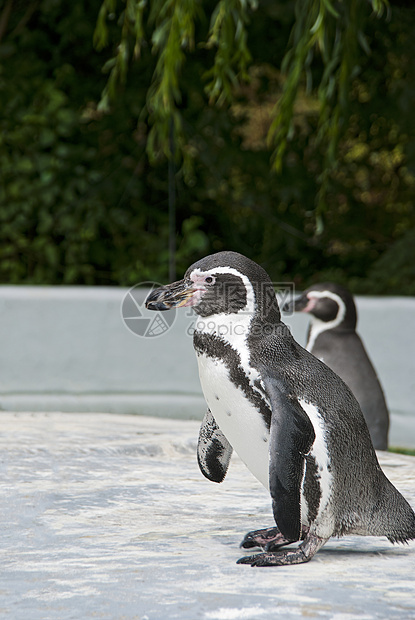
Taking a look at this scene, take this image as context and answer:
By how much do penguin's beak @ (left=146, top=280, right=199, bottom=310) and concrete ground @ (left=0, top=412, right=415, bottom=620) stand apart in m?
0.57

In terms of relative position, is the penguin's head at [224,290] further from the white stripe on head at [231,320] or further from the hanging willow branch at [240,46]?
the hanging willow branch at [240,46]

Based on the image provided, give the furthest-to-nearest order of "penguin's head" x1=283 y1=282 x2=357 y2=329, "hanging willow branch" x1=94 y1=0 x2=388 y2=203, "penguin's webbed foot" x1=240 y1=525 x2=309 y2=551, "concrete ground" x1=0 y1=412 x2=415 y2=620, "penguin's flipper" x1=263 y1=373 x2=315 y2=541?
"penguin's head" x1=283 y1=282 x2=357 y2=329, "hanging willow branch" x1=94 y1=0 x2=388 y2=203, "penguin's webbed foot" x1=240 y1=525 x2=309 y2=551, "penguin's flipper" x1=263 y1=373 x2=315 y2=541, "concrete ground" x1=0 y1=412 x2=415 y2=620

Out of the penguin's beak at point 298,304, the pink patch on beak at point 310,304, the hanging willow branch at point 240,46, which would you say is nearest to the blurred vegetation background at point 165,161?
the hanging willow branch at point 240,46

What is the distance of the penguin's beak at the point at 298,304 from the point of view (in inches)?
175

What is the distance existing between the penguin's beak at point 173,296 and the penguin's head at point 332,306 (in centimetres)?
219

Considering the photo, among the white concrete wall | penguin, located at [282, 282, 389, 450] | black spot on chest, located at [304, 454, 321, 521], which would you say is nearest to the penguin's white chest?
black spot on chest, located at [304, 454, 321, 521]

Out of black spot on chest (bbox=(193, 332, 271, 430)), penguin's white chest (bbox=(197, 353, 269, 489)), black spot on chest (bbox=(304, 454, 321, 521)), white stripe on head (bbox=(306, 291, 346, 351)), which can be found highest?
black spot on chest (bbox=(193, 332, 271, 430))

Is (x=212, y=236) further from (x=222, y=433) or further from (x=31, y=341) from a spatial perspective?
(x=222, y=433)

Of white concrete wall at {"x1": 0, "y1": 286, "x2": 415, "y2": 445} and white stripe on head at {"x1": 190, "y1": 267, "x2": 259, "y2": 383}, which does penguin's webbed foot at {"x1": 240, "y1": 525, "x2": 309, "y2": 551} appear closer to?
white stripe on head at {"x1": 190, "y1": 267, "x2": 259, "y2": 383}

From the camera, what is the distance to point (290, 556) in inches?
85.5

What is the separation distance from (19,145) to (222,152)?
4.87ft

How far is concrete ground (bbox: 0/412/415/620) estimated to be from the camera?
188cm

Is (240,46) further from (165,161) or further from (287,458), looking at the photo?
(165,161)

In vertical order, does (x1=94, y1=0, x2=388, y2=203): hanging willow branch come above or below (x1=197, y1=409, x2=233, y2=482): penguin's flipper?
above
